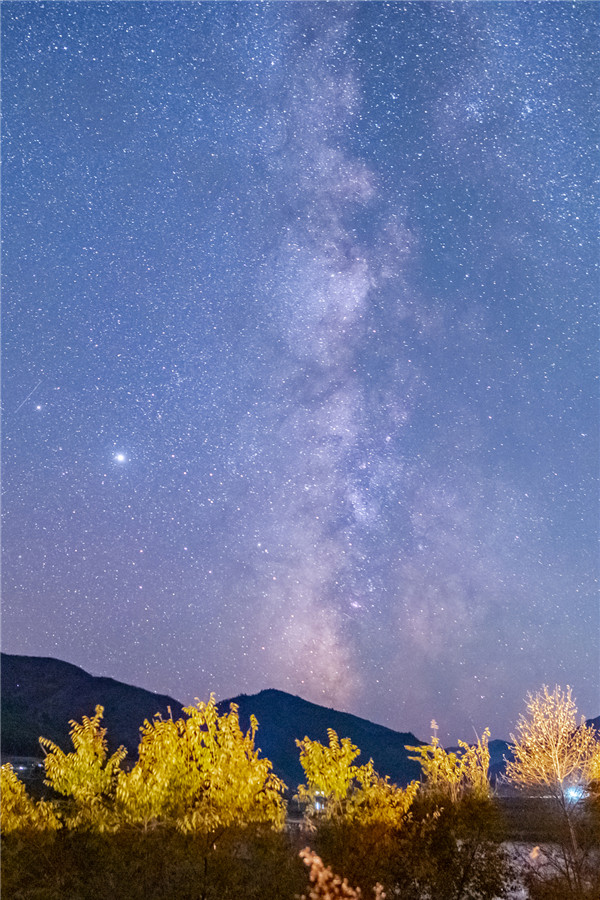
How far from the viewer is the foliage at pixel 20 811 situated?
1125 centimetres

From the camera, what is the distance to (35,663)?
11794 centimetres

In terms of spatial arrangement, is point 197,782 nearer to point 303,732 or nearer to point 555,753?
point 555,753

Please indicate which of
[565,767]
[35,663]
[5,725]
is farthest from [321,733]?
[565,767]

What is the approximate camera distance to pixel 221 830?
460 inches

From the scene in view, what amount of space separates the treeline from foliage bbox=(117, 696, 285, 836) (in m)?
0.03

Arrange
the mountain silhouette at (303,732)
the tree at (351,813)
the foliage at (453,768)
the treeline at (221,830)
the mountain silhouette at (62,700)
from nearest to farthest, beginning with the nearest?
the treeline at (221,830)
the tree at (351,813)
the foliage at (453,768)
the mountain silhouette at (62,700)
the mountain silhouette at (303,732)

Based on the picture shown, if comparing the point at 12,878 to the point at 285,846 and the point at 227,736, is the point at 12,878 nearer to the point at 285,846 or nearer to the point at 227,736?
the point at 227,736

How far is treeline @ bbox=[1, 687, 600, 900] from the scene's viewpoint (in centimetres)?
1111

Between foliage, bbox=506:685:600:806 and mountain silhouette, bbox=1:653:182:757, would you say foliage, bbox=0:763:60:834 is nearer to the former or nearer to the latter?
foliage, bbox=506:685:600:806

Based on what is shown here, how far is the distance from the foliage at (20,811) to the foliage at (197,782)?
133 centimetres

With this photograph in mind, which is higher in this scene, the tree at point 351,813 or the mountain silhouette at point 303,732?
the tree at point 351,813

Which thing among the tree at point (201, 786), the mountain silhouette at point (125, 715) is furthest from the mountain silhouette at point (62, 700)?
the tree at point (201, 786)

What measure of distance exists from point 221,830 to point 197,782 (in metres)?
0.97

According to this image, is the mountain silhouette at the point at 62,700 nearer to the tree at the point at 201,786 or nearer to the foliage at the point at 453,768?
the foliage at the point at 453,768
